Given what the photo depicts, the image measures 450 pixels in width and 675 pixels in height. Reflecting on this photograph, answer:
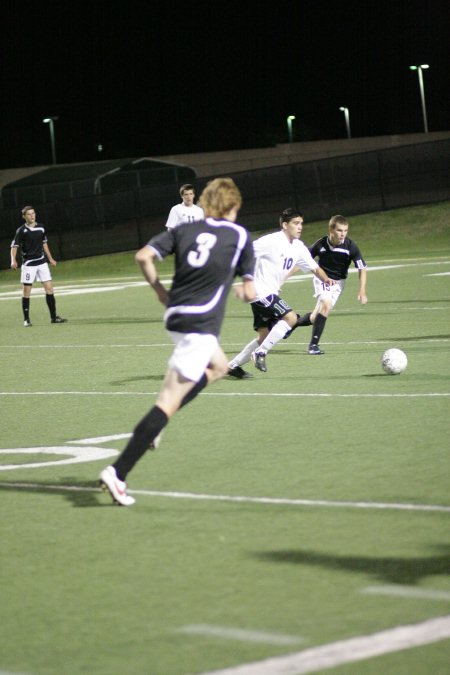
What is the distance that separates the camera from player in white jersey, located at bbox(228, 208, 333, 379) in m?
14.5

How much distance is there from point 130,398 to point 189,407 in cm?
107

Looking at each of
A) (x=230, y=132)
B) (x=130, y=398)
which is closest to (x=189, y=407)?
(x=130, y=398)

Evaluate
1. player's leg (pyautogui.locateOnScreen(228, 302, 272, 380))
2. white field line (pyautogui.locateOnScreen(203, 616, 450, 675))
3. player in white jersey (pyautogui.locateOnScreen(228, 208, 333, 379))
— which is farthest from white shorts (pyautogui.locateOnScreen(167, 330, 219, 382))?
player in white jersey (pyautogui.locateOnScreen(228, 208, 333, 379))

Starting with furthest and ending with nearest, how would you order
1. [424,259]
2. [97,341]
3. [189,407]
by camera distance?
[424,259] < [97,341] < [189,407]

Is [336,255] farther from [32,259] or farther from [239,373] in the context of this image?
[32,259]

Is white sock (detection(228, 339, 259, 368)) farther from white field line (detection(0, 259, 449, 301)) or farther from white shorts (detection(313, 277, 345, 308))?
white field line (detection(0, 259, 449, 301))

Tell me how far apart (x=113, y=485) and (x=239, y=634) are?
2.60m

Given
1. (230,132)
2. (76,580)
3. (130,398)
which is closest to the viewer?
(76,580)

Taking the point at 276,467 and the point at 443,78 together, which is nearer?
the point at 276,467

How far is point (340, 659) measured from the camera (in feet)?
15.9

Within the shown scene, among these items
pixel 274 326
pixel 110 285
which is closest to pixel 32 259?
pixel 274 326

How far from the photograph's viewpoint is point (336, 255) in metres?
16.8

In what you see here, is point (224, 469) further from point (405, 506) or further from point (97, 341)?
point (97, 341)

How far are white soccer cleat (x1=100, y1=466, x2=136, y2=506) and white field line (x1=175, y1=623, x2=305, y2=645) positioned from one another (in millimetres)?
2378
